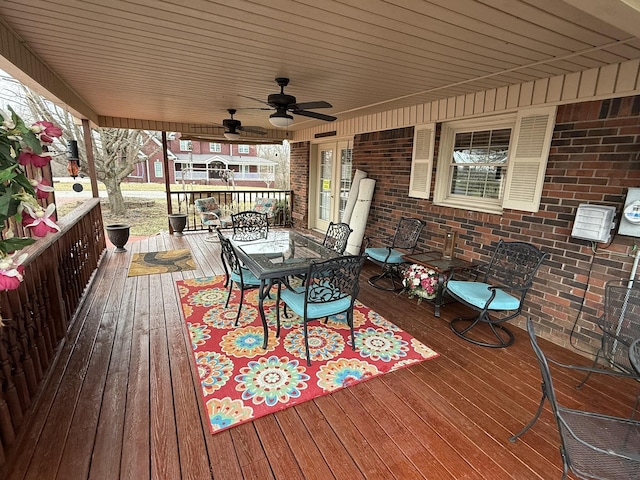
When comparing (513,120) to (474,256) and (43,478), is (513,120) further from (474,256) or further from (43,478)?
(43,478)

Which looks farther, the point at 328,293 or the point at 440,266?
the point at 440,266

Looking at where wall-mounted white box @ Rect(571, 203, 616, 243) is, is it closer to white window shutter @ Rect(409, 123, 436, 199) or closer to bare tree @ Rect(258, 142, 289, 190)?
white window shutter @ Rect(409, 123, 436, 199)

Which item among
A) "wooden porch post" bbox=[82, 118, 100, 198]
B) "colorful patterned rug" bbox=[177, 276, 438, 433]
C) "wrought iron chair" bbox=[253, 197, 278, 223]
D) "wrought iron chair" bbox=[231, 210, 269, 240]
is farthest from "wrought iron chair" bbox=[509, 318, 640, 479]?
"wrought iron chair" bbox=[253, 197, 278, 223]

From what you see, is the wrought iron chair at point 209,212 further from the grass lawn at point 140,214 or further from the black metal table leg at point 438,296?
the black metal table leg at point 438,296

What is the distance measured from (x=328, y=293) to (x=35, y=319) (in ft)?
6.71

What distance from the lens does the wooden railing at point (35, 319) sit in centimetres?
166

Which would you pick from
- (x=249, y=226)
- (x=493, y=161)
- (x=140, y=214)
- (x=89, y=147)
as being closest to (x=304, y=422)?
(x=249, y=226)

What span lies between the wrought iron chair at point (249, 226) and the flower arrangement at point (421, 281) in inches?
74.1

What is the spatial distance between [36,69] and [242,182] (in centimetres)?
1879

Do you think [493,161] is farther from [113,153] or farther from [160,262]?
[113,153]

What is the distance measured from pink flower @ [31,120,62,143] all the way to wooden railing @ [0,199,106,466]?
3.28 ft

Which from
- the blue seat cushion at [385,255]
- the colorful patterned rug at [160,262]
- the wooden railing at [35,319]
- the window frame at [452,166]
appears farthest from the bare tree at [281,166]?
the wooden railing at [35,319]

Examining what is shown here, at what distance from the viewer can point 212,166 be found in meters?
20.0

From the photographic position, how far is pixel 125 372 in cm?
232
